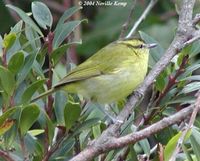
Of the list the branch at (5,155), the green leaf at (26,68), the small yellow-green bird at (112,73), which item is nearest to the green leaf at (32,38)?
the green leaf at (26,68)

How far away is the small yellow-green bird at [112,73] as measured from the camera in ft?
9.35

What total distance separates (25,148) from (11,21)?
2.81m

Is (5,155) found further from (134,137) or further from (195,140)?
(195,140)

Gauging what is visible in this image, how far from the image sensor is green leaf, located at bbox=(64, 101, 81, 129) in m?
2.20

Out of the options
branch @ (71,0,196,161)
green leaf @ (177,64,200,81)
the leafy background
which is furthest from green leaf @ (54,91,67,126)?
green leaf @ (177,64,200,81)

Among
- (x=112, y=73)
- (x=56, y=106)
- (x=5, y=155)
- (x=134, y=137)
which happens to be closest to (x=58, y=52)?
(x=56, y=106)

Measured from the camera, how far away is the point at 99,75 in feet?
10.1

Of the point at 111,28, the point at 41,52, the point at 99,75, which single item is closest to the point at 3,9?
the point at 111,28

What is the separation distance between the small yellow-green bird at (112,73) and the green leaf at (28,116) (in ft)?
1.71

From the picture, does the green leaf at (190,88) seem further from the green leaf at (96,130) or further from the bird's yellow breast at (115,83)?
the bird's yellow breast at (115,83)

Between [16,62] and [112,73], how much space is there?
0.96 meters

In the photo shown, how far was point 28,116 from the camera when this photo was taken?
7.06 feet

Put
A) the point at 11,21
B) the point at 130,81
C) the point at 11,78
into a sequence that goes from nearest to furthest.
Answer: the point at 11,78 → the point at 130,81 → the point at 11,21

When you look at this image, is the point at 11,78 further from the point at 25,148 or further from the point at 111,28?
the point at 111,28
